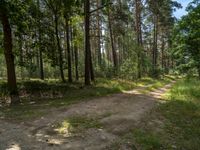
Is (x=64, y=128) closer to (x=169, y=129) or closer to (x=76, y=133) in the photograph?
(x=76, y=133)

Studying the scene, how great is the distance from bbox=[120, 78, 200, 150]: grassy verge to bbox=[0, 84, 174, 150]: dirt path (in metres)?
0.39

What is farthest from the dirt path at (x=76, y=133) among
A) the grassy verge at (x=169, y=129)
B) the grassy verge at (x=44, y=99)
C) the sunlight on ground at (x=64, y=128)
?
the grassy verge at (x=44, y=99)

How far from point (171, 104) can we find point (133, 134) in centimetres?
535

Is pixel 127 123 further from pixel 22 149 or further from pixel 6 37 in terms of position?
pixel 6 37

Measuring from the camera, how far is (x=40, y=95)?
17391 millimetres

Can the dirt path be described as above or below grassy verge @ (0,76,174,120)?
below

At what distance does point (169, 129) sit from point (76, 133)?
2.75m

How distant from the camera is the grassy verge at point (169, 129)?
7734 millimetres

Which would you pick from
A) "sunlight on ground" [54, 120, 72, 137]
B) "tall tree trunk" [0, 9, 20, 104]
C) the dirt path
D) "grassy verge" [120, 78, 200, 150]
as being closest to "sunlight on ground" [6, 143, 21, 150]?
the dirt path

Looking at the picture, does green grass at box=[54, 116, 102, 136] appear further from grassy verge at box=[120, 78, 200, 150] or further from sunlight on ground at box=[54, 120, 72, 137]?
grassy verge at box=[120, 78, 200, 150]

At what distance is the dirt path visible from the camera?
7340 mm

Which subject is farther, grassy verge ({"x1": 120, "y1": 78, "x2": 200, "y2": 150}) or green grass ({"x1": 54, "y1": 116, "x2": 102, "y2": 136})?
green grass ({"x1": 54, "y1": 116, "x2": 102, "y2": 136})

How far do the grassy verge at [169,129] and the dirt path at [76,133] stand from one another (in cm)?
39

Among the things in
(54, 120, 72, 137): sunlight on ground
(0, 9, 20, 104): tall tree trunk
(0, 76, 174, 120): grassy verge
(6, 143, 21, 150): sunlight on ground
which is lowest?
(6, 143, 21, 150): sunlight on ground
